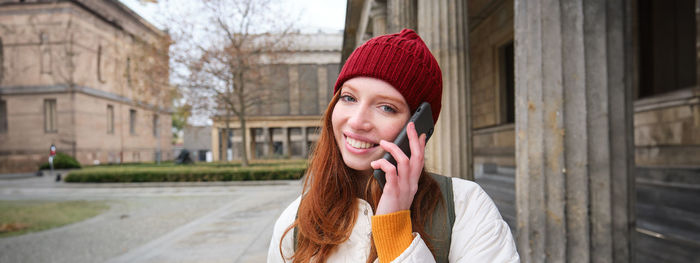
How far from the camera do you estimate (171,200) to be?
12.3m

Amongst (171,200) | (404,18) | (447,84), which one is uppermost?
(404,18)

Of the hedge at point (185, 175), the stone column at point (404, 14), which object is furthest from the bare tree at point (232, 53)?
the stone column at point (404, 14)

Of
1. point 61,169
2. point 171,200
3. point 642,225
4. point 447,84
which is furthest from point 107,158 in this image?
point 642,225

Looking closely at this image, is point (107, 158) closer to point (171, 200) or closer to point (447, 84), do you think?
point (171, 200)

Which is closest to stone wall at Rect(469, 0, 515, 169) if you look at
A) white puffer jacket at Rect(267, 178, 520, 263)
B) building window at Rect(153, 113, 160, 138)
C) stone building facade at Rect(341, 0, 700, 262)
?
stone building facade at Rect(341, 0, 700, 262)

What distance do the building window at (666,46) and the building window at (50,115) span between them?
125ft

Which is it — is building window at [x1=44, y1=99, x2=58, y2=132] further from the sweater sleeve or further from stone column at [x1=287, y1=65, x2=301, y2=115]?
the sweater sleeve

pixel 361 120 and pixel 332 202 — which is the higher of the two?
pixel 361 120

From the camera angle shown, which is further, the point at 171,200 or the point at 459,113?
the point at 171,200

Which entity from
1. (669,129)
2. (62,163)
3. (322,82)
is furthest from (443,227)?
(322,82)

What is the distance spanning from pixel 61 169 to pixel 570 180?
99.8ft

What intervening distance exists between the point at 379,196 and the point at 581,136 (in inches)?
85.0

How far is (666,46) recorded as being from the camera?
829 centimetres

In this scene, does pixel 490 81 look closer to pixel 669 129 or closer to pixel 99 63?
pixel 669 129
